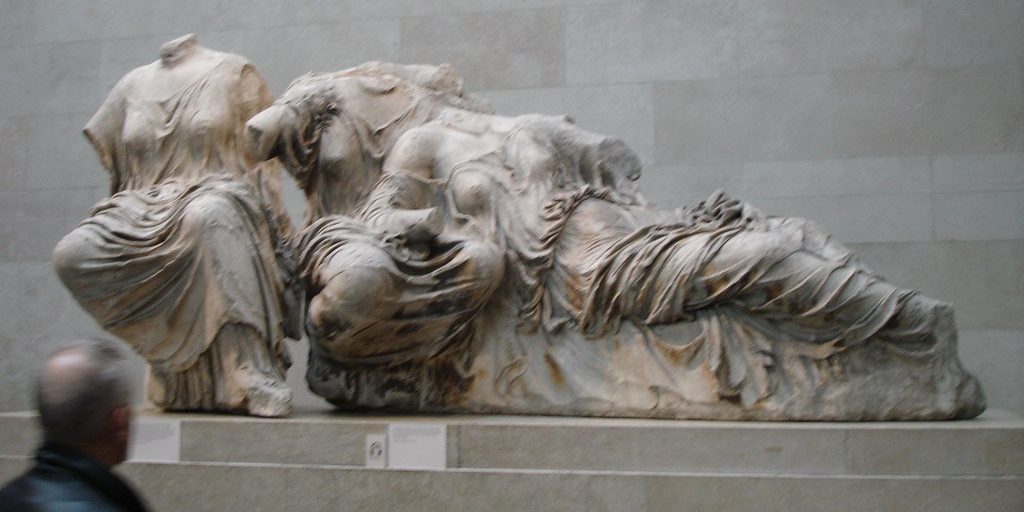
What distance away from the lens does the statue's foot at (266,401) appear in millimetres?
5027

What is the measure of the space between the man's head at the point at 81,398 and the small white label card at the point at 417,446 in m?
2.52

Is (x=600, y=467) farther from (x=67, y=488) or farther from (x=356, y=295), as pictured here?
(x=67, y=488)

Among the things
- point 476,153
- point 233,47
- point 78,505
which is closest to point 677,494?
point 476,153

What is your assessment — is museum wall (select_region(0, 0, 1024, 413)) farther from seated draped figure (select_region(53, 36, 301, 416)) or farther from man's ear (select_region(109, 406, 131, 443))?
man's ear (select_region(109, 406, 131, 443))

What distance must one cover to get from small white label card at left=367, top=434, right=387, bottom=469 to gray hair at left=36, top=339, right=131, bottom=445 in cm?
254

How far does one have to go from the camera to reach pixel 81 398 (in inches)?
89.0

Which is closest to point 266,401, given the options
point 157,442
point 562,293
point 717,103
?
point 157,442

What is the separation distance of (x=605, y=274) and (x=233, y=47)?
424cm

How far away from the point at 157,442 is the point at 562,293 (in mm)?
1710

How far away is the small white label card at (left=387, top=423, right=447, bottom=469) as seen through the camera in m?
4.74

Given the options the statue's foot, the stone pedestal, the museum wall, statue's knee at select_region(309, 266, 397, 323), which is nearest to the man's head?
the stone pedestal

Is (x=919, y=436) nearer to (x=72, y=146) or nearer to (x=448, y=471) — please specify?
(x=448, y=471)

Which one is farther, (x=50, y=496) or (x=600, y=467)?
(x=600, y=467)

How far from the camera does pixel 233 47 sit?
8469 mm
